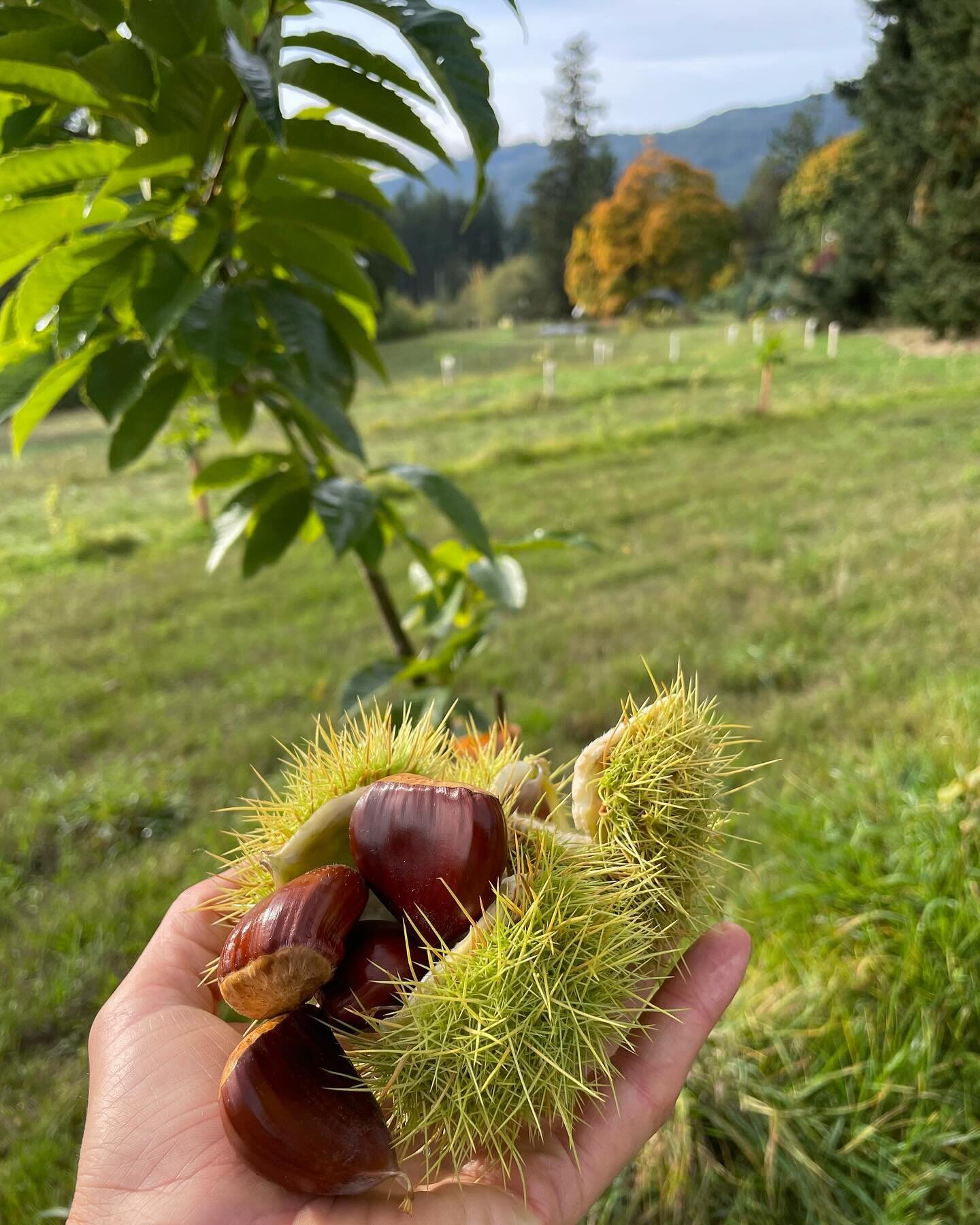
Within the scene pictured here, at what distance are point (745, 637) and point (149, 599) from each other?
3.52 m

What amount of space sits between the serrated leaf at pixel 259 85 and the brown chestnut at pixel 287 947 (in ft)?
2.38

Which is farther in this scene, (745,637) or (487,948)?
(745,637)

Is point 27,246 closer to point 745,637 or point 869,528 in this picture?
point 745,637

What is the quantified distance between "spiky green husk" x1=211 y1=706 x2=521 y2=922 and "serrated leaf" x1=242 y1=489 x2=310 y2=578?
1.51 feet

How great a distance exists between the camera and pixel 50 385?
116cm

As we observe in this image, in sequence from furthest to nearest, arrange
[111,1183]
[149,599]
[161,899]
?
[149,599] < [161,899] < [111,1183]

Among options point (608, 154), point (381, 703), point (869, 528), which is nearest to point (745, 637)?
point (869, 528)

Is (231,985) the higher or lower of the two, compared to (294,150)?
lower

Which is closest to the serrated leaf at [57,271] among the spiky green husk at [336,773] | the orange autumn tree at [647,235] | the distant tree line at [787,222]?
the spiky green husk at [336,773]

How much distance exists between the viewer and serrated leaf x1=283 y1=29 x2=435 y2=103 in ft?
3.25

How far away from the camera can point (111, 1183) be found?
938 mm

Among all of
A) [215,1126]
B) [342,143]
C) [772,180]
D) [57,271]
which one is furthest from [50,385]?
[772,180]

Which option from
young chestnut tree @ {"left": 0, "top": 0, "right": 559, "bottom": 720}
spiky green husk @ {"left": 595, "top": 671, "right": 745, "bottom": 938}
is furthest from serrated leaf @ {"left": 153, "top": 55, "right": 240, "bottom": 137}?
spiky green husk @ {"left": 595, "top": 671, "right": 745, "bottom": 938}

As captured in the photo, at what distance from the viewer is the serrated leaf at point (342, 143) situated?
43.4 inches
